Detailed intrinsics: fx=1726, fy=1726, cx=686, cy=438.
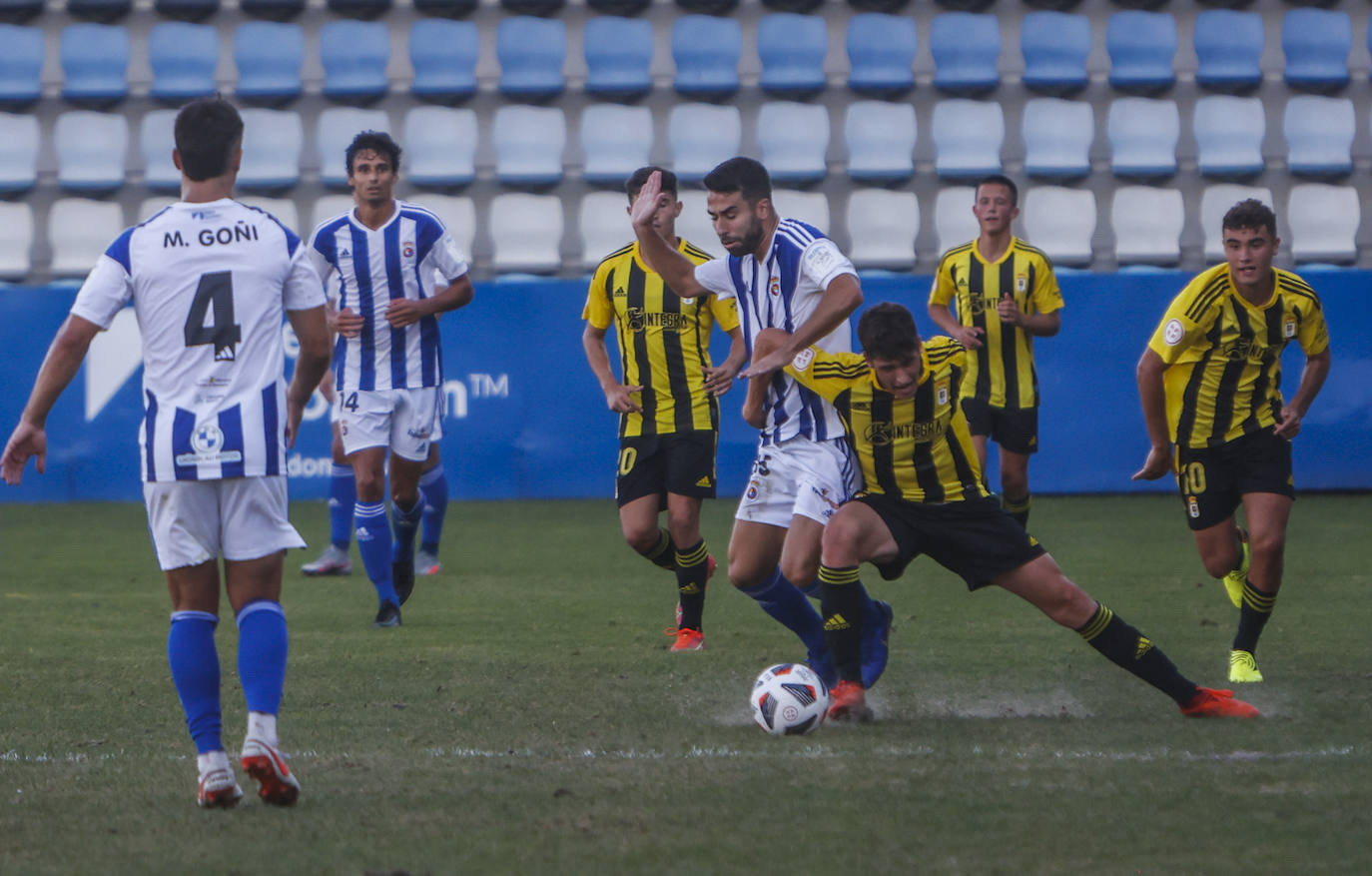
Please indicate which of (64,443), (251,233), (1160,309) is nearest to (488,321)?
(64,443)

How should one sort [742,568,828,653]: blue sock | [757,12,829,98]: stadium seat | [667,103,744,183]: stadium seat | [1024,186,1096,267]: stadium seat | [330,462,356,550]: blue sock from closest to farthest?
[742,568,828,653]: blue sock
[330,462,356,550]: blue sock
[1024,186,1096,267]: stadium seat
[667,103,744,183]: stadium seat
[757,12,829,98]: stadium seat

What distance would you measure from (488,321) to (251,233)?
31.8ft

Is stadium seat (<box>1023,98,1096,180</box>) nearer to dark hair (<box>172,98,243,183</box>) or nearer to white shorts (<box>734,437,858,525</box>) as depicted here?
white shorts (<box>734,437,858,525</box>)

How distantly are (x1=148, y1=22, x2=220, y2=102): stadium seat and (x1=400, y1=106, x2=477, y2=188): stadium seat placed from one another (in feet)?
6.73

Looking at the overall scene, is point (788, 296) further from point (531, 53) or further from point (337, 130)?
point (337, 130)

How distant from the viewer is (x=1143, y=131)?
641 inches

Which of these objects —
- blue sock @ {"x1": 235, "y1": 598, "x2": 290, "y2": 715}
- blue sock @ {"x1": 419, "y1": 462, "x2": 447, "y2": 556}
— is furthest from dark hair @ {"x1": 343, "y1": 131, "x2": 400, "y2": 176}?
blue sock @ {"x1": 235, "y1": 598, "x2": 290, "y2": 715}

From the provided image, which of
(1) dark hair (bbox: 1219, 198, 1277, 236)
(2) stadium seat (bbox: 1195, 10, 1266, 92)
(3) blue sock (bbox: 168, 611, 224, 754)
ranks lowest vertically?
(3) blue sock (bbox: 168, 611, 224, 754)

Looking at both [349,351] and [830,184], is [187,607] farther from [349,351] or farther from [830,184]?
[830,184]

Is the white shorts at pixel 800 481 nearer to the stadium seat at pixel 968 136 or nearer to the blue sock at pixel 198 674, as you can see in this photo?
the blue sock at pixel 198 674

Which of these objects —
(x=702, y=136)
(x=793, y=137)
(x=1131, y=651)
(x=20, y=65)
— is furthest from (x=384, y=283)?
(x=20, y=65)

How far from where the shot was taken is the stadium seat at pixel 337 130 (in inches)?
645

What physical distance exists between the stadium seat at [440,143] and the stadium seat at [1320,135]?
7.71 meters

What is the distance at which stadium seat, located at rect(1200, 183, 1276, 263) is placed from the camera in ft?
52.6
